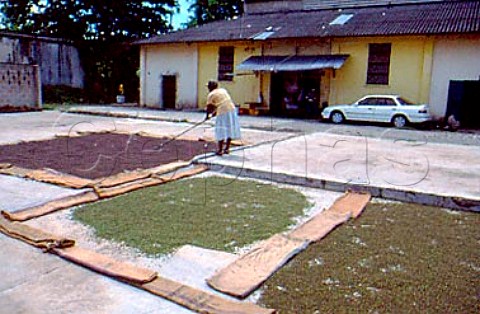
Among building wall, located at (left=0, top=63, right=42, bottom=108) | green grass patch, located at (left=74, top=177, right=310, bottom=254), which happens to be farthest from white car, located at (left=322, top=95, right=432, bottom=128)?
building wall, located at (left=0, top=63, right=42, bottom=108)

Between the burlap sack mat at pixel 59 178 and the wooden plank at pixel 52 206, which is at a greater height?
the burlap sack mat at pixel 59 178

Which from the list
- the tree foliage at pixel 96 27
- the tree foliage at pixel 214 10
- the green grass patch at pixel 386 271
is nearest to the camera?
the green grass patch at pixel 386 271

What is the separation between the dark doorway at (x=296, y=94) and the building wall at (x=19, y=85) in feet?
33.1

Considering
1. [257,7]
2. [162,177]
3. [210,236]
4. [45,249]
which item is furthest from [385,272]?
[257,7]

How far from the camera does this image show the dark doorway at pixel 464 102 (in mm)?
15758

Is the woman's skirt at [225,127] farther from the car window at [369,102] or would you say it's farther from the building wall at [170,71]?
the building wall at [170,71]

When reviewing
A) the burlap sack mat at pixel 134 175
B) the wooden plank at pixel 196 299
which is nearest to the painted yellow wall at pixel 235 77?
the burlap sack mat at pixel 134 175

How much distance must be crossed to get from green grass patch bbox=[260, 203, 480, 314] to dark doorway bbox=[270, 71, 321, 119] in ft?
48.8

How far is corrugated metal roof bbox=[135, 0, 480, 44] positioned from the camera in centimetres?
1618

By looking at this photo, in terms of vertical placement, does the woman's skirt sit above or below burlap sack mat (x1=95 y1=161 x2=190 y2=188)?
above

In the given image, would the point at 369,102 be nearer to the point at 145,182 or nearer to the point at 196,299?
the point at 145,182

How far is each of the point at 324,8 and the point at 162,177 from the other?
58.1ft

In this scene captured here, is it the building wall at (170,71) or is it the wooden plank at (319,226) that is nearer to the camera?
the wooden plank at (319,226)

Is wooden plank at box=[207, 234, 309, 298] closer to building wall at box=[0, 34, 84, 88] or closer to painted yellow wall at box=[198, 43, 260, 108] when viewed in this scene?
painted yellow wall at box=[198, 43, 260, 108]
